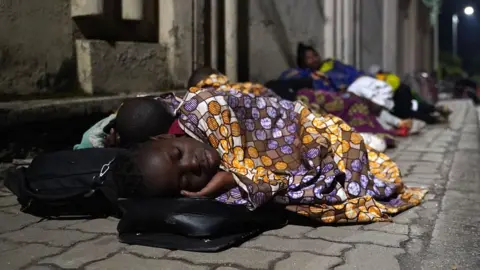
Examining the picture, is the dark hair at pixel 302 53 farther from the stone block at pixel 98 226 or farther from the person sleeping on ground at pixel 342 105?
the stone block at pixel 98 226

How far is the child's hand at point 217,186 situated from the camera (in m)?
2.52

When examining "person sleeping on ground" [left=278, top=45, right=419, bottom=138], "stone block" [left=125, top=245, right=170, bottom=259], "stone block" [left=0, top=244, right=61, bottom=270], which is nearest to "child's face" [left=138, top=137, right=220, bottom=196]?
"stone block" [left=125, top=245, right=170, bottom=259]

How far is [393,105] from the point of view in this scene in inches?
260

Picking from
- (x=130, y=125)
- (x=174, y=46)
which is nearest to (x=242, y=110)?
(x=130, y=125)

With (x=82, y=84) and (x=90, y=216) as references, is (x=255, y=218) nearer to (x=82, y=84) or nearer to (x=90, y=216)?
(x=90, y=216)

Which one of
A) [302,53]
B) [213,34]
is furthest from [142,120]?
[302,53]

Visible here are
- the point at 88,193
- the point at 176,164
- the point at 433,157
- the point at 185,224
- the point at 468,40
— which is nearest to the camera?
the point at 185,224

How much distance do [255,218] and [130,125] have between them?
96cm

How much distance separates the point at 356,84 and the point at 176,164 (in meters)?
4.13

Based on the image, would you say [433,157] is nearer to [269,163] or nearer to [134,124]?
[269,163]

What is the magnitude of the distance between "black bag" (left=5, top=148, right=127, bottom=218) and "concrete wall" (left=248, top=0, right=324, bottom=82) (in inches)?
124

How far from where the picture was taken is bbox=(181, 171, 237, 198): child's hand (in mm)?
2521

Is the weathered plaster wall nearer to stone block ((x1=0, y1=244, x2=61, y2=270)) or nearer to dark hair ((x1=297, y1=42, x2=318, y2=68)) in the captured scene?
stone block ((x1=0, y1=244, x2=61, y2=270))

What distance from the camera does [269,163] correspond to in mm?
3016
